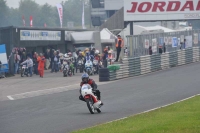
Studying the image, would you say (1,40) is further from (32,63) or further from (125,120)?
(125,120)

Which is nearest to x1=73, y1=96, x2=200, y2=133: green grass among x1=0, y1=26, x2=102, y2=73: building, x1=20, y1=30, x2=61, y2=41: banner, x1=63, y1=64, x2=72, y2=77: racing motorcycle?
x1=63, y1=64, x2=72, y2=77: racing motorcycle

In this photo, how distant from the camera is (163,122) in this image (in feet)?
38.4

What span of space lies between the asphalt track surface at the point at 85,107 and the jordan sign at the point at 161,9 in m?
16.4

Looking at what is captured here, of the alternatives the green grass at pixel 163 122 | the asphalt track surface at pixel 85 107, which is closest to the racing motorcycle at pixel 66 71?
the asphalt track surface at pixel 85 107

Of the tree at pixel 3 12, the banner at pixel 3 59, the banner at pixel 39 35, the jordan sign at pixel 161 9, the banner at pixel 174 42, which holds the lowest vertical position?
the banner at pixel 3 59

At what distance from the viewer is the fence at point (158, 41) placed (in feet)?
104

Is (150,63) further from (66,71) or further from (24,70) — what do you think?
(24,70)

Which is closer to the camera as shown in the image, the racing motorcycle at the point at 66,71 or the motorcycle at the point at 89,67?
the motorcycle at the point at 89,67

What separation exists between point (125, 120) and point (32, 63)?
2324cm

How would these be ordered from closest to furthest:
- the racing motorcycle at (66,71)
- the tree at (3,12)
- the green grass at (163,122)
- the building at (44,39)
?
1. the green grass at (163,122)
2. the tree at (3,12)
3. the racing motorcycle at (66,71)
4. the building at (44,39)

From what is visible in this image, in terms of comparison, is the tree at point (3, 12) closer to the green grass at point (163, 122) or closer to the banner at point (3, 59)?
the green grass at point (163, 122)

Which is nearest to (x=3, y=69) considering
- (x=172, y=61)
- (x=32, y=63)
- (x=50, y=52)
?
(x=32, y=63)

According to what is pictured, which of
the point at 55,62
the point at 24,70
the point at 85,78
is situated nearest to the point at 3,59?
the point at 24,70

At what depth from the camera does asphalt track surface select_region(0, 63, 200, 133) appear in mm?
13602
